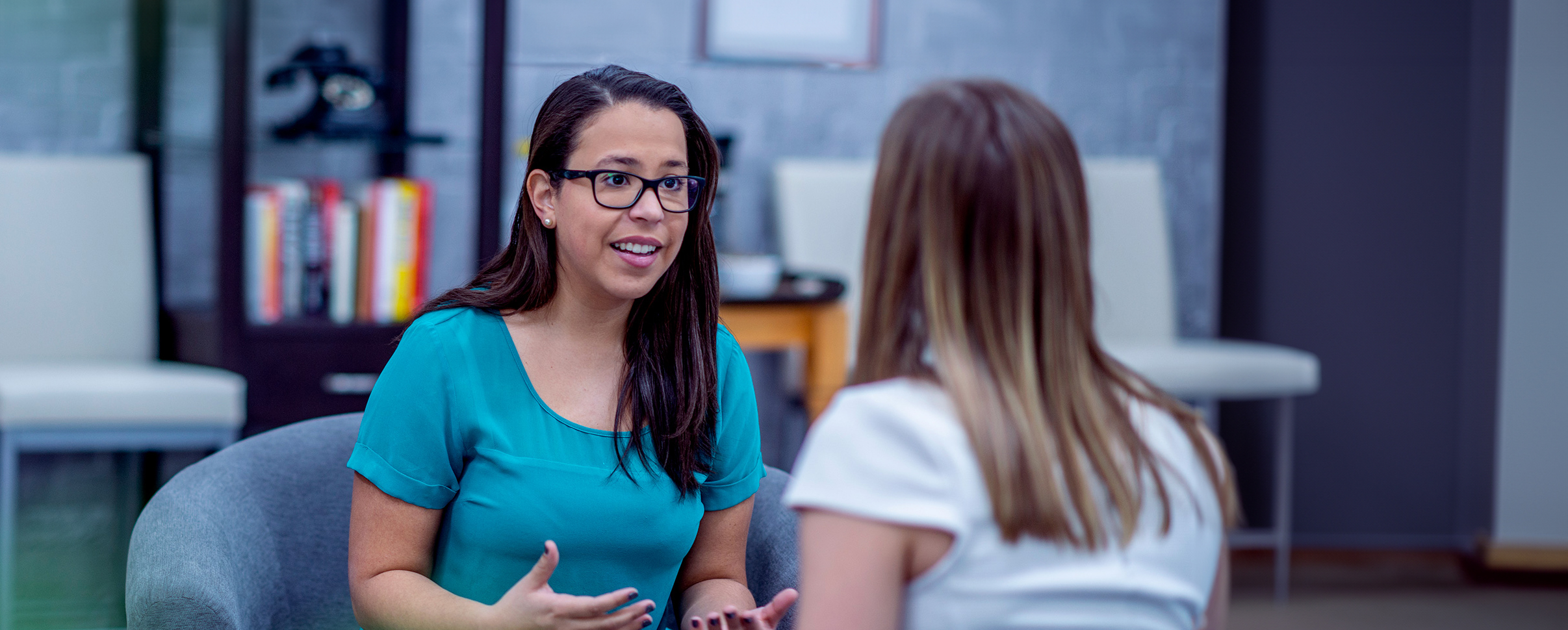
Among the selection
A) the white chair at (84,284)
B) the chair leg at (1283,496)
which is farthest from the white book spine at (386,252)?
the chair leg at (1283,496)

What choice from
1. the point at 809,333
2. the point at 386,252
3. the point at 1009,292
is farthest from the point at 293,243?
the point at 1009,292

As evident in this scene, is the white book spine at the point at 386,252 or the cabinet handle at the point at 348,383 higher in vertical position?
the white book spine at the point at 386,252

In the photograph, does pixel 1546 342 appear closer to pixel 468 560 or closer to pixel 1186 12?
pixel 1186 12

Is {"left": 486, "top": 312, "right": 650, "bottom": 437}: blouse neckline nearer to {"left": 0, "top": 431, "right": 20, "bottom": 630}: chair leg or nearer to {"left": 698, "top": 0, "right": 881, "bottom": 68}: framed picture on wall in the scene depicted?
{"left": 0, "top": 431, "right": 20, "bottom": 630}: chair leg

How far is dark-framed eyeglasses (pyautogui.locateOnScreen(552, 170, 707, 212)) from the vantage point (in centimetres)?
132

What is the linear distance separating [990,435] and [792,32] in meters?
2.85

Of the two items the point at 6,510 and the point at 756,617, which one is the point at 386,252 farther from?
the point at 756,617

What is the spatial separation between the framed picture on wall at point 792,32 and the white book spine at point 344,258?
3.49 feet

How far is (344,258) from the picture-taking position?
9.47ft

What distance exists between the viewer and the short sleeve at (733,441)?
1400mm

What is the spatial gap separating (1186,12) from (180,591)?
323 centimetres

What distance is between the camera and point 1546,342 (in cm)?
350

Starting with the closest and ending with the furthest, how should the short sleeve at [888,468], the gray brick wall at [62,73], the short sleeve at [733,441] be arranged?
the short sleeve at [888,468]
the short sleeve at [733,441]
the gray brick wall at [62,73]

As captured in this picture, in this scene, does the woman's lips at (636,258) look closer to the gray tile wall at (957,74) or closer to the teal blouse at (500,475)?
the teal blouse at (500,475)
